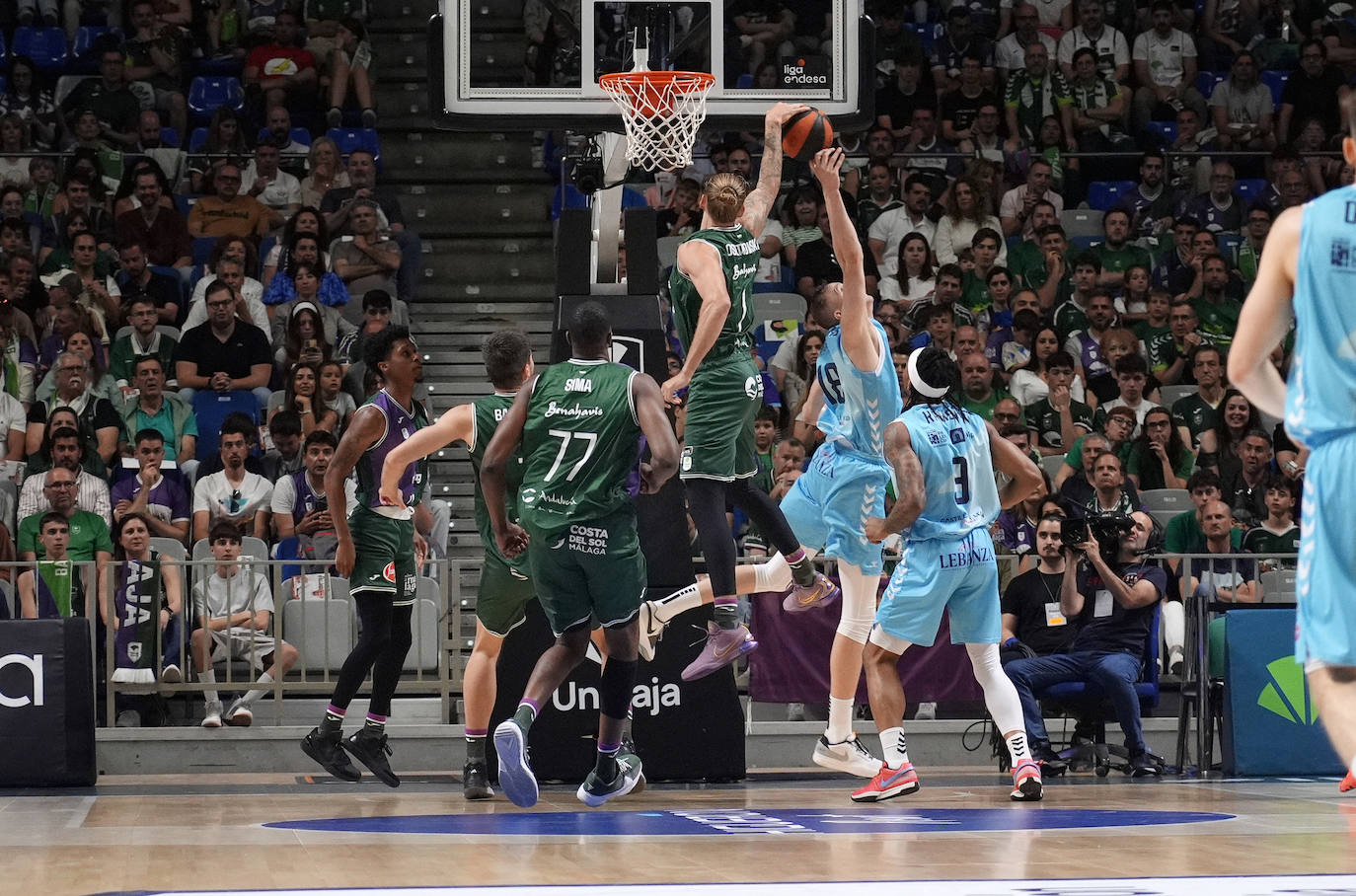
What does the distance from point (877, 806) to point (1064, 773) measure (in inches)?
117

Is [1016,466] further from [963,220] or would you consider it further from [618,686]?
[963,220]

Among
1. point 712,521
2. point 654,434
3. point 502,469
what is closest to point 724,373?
point 712,521

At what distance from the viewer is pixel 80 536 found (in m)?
12.7

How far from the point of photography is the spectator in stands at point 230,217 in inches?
655

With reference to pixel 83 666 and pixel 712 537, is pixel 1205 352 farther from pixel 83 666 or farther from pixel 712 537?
pixel 83 666

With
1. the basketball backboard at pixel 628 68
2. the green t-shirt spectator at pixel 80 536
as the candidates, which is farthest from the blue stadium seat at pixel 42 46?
the basketball backboard at pixel 628 68

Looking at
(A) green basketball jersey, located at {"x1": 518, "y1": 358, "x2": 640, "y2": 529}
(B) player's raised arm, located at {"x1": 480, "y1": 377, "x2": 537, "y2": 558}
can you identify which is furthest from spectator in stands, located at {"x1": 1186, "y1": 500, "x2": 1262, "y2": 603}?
(B) player's raised arm, located at {"x1": 480, "y1": 377, "x2": 537, "y2": 558}

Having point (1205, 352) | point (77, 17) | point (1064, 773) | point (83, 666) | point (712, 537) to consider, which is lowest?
point (1064, 773)

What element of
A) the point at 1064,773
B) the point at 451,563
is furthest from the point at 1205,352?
the point at 451,563

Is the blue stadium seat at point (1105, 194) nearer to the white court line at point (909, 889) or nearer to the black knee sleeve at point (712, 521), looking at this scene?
the black knee sleeve at point (712, 521)

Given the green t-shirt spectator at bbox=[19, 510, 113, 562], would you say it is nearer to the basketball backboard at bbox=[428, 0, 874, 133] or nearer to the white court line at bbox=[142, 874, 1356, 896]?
the basketball backboard at bbox=[428, 0, 874, 133]

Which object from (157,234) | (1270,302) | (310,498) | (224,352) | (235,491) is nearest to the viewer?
(1270,302)

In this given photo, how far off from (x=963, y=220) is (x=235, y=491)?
7.28m

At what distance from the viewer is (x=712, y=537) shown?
9.23 meters
